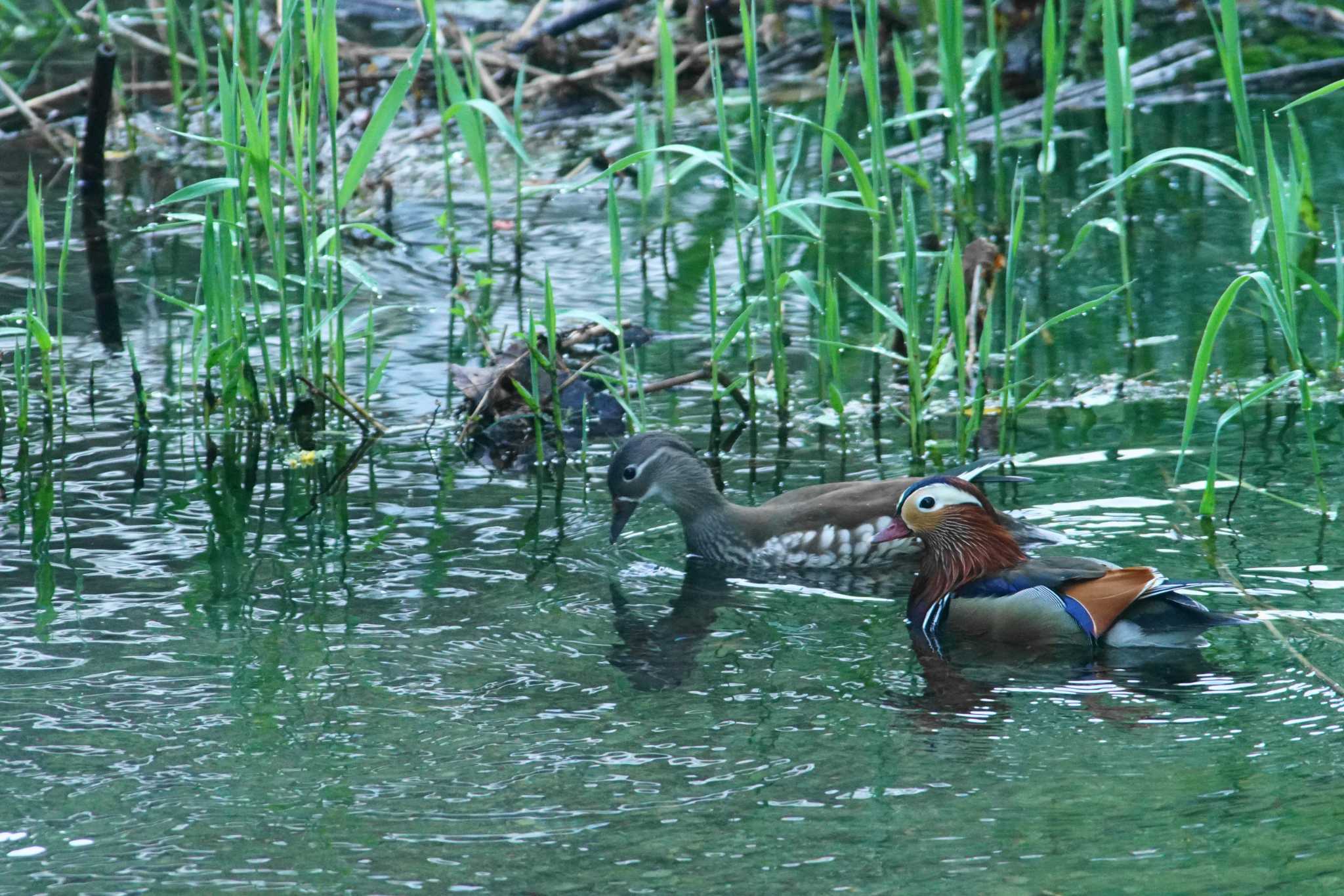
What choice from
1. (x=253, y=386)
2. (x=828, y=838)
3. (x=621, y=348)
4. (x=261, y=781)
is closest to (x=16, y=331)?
(x=253, y=386)

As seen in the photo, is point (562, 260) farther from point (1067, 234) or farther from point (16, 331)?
point (16, 331)

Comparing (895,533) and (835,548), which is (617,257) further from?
(895,533)

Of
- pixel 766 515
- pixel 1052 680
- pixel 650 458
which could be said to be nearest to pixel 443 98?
pixel 650 458

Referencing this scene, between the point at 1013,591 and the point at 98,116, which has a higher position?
the point at 98,116

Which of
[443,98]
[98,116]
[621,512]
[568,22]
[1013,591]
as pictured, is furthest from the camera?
[568,22]

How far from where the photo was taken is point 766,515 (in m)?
6.26

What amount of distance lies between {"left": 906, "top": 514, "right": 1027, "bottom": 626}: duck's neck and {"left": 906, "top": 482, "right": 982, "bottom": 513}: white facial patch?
5cm

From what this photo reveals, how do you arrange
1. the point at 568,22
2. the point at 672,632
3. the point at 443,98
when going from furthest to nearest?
1. the point at 568,22
2. the point at 443,98
3. the point at 672,632

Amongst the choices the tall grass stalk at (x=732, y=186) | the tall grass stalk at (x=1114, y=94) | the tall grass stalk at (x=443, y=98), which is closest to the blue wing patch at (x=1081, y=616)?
the tall grass stalk at (x=732, y=186)

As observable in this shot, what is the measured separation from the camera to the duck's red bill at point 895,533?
18.8 feet

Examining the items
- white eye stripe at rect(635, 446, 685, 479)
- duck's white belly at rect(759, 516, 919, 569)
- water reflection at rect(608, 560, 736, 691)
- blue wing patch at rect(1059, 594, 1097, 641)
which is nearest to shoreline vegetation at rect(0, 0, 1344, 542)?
white eye stripe at rect(635, 446, 685, 479)

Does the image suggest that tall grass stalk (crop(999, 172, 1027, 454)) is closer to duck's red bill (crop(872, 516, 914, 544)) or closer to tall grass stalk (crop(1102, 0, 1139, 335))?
tall grass stalk (crop(1102, 0, 1139, 335))

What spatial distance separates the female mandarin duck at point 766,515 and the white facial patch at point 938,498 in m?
0.21

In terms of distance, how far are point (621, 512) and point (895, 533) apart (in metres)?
1.10
